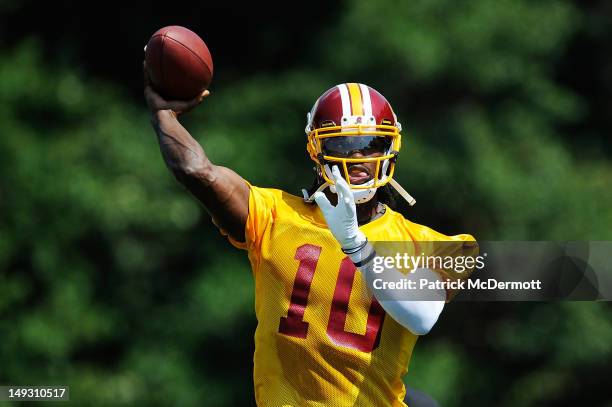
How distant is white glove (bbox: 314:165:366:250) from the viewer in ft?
15.8

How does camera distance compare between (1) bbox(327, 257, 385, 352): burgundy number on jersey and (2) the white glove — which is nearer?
(2) the white glove

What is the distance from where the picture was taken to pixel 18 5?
44.0ft

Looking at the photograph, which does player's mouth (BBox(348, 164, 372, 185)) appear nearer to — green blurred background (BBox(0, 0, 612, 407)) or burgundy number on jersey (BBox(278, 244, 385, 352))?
burgundy number on jersey (BBox(278, 244, 385, 352))

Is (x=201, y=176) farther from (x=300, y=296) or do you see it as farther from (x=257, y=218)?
(x=300, y=296)

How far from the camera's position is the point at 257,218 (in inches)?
203

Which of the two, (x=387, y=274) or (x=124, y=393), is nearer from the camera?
(x=387, y=274)

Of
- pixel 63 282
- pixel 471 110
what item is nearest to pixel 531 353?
pixel 471 110

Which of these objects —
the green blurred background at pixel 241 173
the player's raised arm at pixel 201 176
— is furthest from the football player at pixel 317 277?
the green blurred background at pixel 241 173

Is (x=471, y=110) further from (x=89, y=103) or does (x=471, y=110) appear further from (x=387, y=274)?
(x=387, y=274)

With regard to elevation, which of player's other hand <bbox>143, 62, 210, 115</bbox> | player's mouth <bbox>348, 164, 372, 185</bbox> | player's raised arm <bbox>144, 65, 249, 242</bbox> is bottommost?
player's raised arm <bbox>144, 65, 249, 242</bbox>

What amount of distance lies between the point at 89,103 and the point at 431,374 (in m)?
3.97

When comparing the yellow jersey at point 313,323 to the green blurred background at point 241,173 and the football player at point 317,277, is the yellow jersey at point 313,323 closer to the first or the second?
the football player at point 317,277

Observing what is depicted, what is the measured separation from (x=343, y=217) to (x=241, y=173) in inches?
281

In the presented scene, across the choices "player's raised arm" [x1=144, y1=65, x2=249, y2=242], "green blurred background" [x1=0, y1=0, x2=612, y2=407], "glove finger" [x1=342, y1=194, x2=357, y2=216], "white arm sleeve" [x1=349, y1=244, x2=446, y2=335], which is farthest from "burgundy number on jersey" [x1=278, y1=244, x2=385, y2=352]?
"green blurred background" [x1=0, y1=0, x2=612, y2=407]
